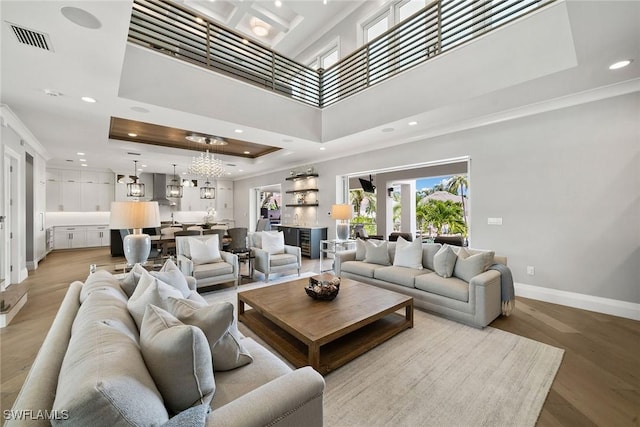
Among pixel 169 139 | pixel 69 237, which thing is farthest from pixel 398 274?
pixel 69 237

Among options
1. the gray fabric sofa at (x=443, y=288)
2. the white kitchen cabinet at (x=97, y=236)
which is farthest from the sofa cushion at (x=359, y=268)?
the white kitchen cabinet at (x=97, y=236)

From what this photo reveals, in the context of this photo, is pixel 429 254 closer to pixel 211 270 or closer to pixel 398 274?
pixel 398 274

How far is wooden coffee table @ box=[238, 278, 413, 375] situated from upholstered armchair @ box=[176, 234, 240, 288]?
55.3 inches

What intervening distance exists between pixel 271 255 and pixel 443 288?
308 centimetres

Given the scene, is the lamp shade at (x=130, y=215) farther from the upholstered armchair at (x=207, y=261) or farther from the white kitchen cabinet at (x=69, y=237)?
the white kitchen cabinet at (x=69, y=237)

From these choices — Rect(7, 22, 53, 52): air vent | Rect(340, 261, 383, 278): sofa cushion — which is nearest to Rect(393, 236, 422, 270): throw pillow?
Rect(340, 261, 383, 278): sofa cushion

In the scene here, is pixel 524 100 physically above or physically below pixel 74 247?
above

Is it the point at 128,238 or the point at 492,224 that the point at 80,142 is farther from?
the point at 492,224

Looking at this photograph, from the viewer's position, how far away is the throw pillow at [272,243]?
5.14 metres

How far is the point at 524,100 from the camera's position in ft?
11.7

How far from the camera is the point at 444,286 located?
3.17 m

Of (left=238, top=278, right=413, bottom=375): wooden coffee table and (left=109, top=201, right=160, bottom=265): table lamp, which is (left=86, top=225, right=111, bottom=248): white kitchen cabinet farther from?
(left=238, top=278, right=413, bottom=375): wooden coffee table

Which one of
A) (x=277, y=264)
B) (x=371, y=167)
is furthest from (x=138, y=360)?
(x=371, y=167)

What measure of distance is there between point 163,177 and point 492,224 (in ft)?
34.5
